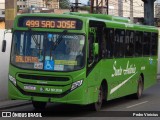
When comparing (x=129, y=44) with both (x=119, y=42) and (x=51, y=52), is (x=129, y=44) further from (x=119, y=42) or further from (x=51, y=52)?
(x=51, y=52)

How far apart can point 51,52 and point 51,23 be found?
85 centimetres

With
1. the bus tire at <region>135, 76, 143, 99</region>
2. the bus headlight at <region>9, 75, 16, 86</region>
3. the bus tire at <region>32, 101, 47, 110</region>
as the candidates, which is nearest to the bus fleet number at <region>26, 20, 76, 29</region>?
the bus headlight at <region>9, 75, 16, 86</region>

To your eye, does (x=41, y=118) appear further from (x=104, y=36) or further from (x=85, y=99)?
(x=104, y=36)

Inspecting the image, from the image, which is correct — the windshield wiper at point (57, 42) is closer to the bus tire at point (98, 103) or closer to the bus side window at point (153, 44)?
the bus tire at point (98, 103)

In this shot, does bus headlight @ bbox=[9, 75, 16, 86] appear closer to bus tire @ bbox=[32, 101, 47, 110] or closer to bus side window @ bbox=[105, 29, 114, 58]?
bus tire @ bbox=[32, 101, 47, 110]

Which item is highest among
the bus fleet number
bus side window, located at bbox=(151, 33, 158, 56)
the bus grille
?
the bus fleet number

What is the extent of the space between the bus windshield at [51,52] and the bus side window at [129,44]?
14.5 feet

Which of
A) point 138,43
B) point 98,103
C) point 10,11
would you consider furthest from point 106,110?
point 10,11

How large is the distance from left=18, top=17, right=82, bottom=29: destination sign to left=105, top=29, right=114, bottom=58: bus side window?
1962 mm

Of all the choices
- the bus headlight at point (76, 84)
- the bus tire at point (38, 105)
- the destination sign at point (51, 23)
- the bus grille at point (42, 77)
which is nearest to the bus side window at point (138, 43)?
the bus tire at point (38, 105)

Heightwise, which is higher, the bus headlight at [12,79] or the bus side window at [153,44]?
the bus side window at [153,44]

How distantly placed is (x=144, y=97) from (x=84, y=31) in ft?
25.1

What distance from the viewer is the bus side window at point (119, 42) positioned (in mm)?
16333

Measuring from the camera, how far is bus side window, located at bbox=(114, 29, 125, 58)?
53.6 ft
